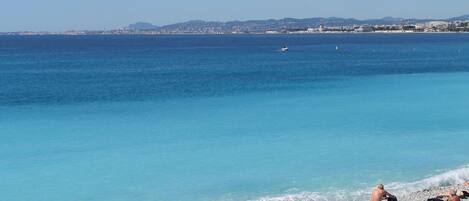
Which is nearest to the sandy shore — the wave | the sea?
the wave

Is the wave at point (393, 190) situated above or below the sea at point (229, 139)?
above

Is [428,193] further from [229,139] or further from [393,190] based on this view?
[229,139]

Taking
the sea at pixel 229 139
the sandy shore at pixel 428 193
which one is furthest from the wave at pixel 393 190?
the sandy shore at pixel 428 193

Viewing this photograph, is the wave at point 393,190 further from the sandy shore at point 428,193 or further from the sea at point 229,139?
the sandy shore at point 428,193

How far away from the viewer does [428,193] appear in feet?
56.1

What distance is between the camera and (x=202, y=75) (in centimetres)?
5894

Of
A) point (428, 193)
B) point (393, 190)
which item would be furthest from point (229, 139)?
point (428, 193)

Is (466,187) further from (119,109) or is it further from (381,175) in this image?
(119,109)

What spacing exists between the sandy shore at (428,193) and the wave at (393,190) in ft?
1.16

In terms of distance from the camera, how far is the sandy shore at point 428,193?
16594 mm

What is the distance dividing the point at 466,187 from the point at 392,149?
273 inches

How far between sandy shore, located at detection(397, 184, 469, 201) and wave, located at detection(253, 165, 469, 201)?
0.35m

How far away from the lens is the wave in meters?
17.5

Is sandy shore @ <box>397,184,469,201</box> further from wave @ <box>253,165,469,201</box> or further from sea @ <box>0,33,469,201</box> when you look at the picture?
sea @ <box>0,33,469,201</box>
